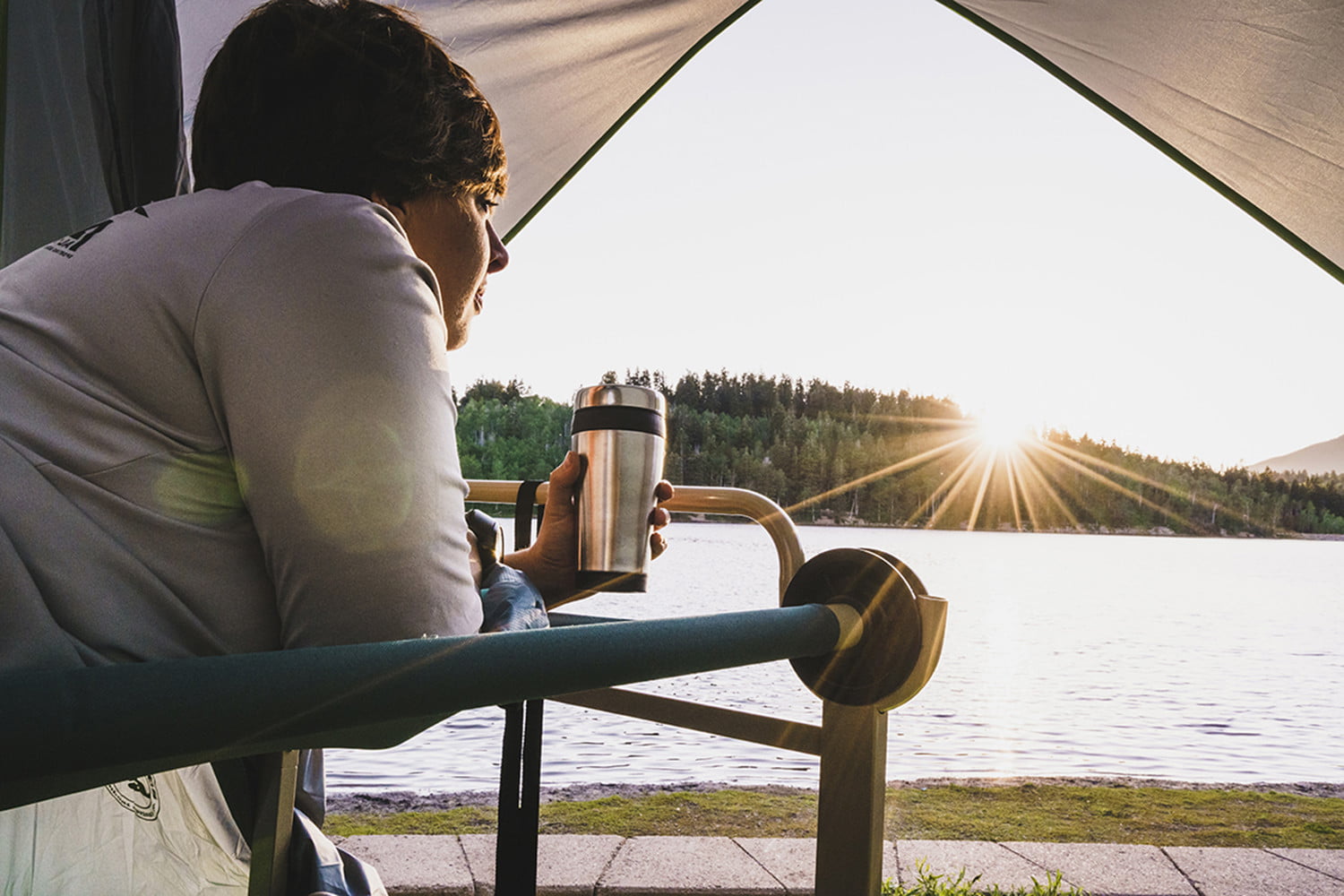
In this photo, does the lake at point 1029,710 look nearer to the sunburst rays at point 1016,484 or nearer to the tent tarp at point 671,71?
the tent tarp at point 671,71

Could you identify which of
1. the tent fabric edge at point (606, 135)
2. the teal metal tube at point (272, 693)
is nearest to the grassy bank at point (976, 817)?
the tent fabric edge at point (606, 135)

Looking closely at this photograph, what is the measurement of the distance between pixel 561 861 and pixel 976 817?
7.14 feet

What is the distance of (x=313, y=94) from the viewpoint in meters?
1.01

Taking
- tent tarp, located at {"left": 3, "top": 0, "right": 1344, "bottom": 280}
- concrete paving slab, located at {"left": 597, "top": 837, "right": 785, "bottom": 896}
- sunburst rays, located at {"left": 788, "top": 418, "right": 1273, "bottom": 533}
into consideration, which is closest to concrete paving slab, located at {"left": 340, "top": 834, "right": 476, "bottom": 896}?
concrete paving slab, located at {"left": 597, "top": 837, "right": 785, "bottom": 896}

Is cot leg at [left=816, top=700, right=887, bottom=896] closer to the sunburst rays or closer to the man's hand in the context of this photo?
the man's hand

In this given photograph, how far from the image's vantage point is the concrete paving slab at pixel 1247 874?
9.55ft

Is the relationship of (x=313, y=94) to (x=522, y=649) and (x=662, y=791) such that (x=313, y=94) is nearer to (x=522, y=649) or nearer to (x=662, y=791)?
(x=522, y=649)

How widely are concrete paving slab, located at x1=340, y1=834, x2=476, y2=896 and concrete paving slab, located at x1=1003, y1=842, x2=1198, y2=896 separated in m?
1.74

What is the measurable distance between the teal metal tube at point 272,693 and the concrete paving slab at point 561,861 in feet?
7.43

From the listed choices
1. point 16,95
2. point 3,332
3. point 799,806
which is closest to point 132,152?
point 16,95

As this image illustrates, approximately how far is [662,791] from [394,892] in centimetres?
219

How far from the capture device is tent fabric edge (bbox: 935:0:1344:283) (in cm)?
236

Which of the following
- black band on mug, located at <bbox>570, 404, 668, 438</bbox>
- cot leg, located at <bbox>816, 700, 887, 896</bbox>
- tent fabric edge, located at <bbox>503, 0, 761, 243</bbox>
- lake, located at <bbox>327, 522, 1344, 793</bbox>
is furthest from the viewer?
lake, located at <bbox>327, 522, 1344, 793</bbox>

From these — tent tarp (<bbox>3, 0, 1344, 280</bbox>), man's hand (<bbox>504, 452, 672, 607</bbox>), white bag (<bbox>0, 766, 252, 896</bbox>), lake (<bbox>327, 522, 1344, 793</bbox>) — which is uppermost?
tent tarp (<bbox>3, 0, 1344, 280</bbox>)
